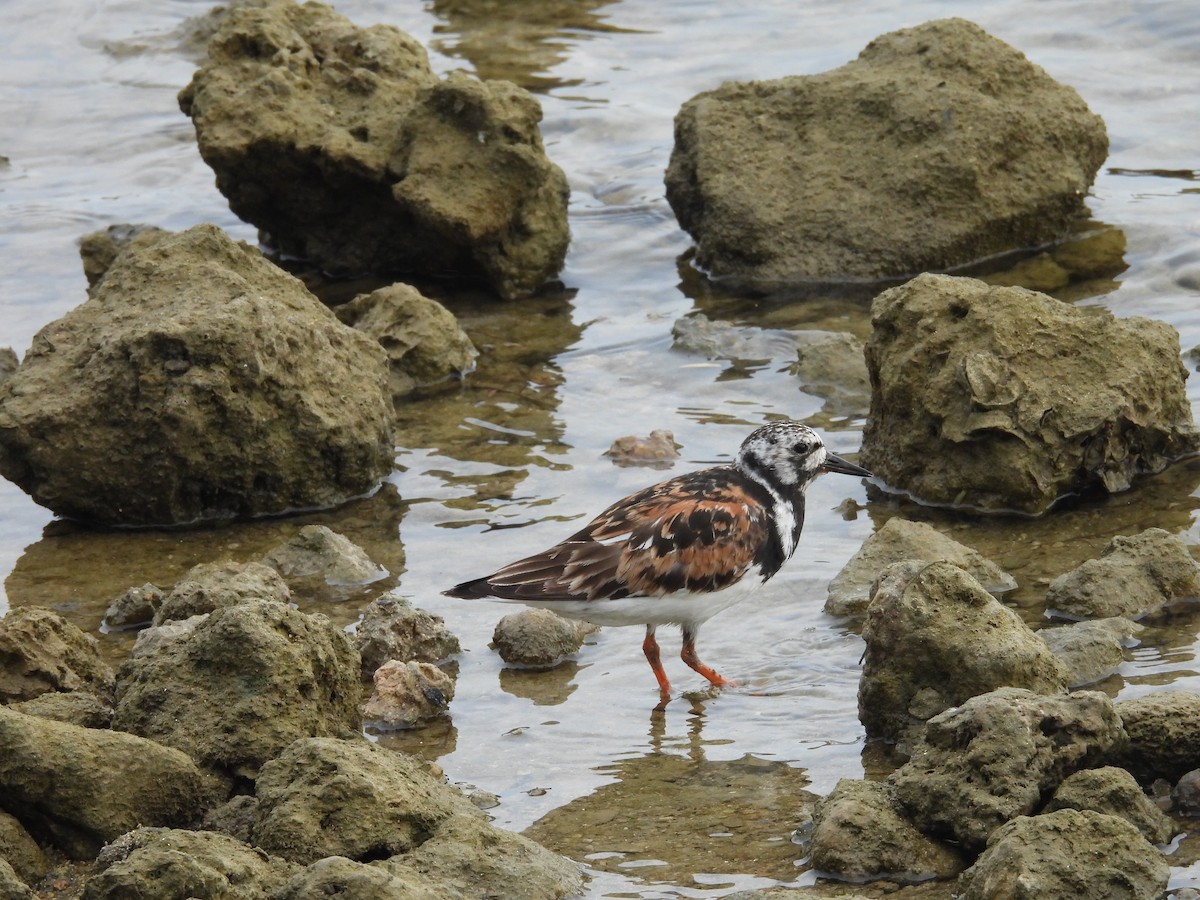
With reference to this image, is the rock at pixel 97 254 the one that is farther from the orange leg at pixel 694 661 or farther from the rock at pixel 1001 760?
the rock at pixel 1001 760

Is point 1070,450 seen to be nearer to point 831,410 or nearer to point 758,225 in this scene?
point 831,410

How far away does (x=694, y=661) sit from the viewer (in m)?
7.34

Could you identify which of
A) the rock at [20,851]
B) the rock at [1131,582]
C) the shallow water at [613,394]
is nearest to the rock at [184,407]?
the shallow water at [613,394]

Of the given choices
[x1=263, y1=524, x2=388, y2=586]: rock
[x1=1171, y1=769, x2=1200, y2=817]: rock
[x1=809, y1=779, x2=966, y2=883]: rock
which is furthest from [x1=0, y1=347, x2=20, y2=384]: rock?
[x1=1171, y1=769, x2=1200, y2=817]: rock

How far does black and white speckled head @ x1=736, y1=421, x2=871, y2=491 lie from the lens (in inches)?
313

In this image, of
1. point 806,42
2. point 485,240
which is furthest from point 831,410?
point 806,42

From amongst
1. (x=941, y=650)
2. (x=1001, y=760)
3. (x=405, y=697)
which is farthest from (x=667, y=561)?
(x=1001, y=760)

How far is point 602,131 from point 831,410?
21.4 feet

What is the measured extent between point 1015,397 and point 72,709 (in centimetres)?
513

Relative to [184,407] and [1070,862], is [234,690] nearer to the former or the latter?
[1070,862]

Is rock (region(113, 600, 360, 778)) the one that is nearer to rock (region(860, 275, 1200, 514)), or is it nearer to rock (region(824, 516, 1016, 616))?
rock (region(824, 516, 1016, 616))

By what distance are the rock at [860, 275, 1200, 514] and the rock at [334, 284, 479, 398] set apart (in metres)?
3.11

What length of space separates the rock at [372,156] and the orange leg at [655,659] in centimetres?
533

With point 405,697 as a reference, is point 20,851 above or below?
above
